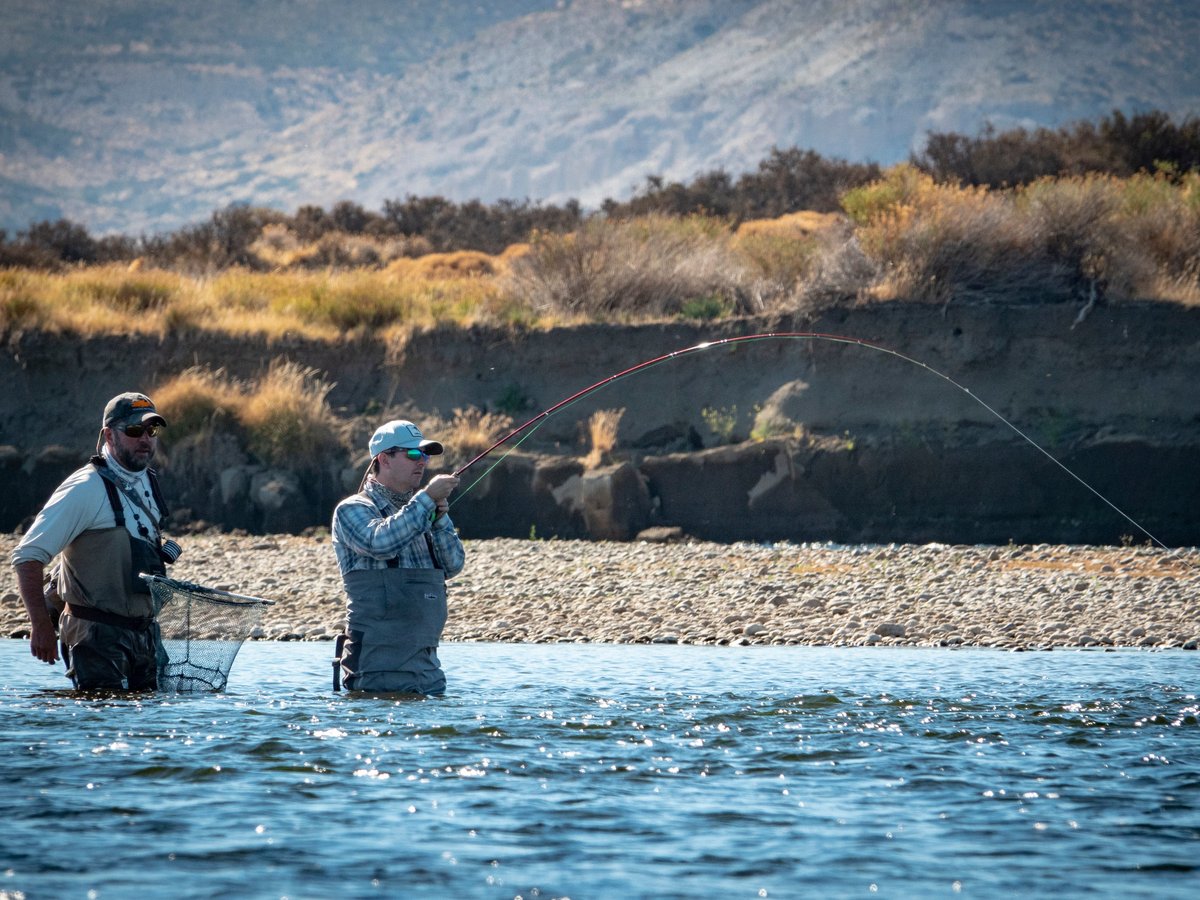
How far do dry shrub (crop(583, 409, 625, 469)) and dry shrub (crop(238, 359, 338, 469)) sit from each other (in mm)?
3590

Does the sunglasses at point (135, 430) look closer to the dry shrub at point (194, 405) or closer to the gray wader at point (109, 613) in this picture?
the gray wader at point (109, 613)

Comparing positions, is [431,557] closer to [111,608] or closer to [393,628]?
[393,628]

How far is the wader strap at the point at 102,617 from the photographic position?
26.3 feet

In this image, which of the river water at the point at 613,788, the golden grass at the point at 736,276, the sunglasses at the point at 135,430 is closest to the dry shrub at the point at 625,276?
the golden grass at the point at 736,276

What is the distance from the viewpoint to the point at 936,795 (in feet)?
22.7

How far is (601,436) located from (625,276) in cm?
412

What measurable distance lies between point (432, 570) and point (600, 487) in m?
12.5

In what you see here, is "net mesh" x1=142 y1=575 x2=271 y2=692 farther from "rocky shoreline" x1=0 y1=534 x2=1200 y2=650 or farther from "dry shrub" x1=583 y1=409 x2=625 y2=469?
"dry shrub" x1=583 y1=409 x2=625 y2=469

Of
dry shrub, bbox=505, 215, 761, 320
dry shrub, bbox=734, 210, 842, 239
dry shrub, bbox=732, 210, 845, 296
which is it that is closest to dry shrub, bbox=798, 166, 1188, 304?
dry shrub, bbox=732, 210, 845, 296

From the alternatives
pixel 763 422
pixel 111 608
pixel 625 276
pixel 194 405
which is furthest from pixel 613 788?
pixel 625 276

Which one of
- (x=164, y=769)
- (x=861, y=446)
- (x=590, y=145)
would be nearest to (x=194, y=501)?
(x=861, y=446)

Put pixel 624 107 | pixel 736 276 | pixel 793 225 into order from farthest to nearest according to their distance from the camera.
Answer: pixel 624 107, pixel 793 225, pixel 736 276

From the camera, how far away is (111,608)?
26.3 feet

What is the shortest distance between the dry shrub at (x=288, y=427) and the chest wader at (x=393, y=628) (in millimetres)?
13757
